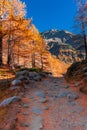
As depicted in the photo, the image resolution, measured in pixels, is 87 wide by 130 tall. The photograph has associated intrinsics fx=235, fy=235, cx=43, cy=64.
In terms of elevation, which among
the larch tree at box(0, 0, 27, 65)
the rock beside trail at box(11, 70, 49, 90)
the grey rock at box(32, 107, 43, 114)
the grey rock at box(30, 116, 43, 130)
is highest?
the larch tree at box(0, 0, 27, 65)

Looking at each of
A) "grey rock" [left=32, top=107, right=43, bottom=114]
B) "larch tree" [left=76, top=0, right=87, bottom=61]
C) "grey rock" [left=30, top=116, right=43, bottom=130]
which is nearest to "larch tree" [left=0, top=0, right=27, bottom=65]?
"larch tree" [left=76, top=0, right=87, bottom=61]

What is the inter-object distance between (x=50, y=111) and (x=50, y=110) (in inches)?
5.3

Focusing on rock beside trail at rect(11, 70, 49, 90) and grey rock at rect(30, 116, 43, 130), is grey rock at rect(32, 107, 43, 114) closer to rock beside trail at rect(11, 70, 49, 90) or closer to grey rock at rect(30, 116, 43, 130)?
grey rock at rect(30, 116, 43, 130)

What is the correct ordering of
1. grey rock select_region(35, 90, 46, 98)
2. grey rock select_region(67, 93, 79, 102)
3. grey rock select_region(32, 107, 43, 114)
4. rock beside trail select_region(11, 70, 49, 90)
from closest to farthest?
1. grey rock select_region(32, 107, 43, 114)
2. grey rock select_region(67, 93, 79, 102)
3. grey rock select_region(35, 90, 46, 98)
4. rock beside trail select_region(11, 70, 49, 90)

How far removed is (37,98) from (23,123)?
12.5ft

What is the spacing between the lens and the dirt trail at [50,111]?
382 inches

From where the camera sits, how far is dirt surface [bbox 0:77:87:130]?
9656 mm

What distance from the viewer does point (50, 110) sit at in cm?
1155

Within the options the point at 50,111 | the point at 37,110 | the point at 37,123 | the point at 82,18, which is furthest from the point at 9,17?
the point at 37,123

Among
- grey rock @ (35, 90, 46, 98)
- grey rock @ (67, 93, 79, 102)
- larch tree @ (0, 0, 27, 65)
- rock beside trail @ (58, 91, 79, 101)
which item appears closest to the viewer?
grey rock @ (67, 93, 79, 102)

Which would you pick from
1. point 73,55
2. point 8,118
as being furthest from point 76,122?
point 73,55

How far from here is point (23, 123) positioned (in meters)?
9.75

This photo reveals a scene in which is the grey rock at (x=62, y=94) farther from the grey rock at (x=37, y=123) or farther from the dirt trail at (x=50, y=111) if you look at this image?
the grey rock at (x=37, y=123)

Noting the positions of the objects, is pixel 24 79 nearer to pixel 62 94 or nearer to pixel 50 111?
pixel 62 94
